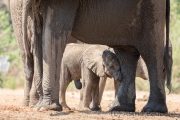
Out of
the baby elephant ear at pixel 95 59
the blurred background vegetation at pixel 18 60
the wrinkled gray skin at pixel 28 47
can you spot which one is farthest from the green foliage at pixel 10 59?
the wrinkled gray skin at pixel 28 47

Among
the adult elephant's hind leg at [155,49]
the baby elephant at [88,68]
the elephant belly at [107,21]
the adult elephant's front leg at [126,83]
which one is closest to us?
the elephant belly at [107,21]

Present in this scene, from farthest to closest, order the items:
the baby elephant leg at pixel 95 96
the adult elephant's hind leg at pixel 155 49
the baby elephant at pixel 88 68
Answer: the baby elephant leg at pixel 95 96 < the baby elephant at pixel 88 68 < the adult elephant's hind leg at pixel 155 49

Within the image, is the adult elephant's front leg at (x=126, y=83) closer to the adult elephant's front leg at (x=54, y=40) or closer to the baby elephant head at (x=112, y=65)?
the baby elephant head at (x=112, y=65)

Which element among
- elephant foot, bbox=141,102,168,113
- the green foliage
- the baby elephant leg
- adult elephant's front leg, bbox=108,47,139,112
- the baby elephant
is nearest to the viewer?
elephant foot, bbox=141,102,168,113

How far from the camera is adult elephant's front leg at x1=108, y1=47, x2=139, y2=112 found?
29.9 ft

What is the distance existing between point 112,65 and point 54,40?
1.41 meters

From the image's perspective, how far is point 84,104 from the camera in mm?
10727

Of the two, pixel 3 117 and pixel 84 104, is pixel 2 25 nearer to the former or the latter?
pixel 84 104

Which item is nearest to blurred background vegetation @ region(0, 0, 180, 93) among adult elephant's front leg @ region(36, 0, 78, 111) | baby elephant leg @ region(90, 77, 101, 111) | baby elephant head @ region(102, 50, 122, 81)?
baby elephant leg @ region(90, 77, 101, 111)

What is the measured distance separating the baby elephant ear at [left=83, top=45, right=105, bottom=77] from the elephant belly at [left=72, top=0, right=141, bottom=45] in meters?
1.55

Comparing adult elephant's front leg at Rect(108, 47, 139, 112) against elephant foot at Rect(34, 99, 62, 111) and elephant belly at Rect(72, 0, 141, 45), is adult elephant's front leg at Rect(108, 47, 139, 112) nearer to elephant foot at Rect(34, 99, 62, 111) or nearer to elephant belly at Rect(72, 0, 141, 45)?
elephant belly at Rect(72, 0, 141, 45)

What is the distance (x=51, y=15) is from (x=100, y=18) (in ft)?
2.26

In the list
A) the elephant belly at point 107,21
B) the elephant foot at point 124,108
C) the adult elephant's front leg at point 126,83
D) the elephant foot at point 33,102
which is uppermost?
the elephant belly at point 107,21

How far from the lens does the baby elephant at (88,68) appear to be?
9688 millimetres
